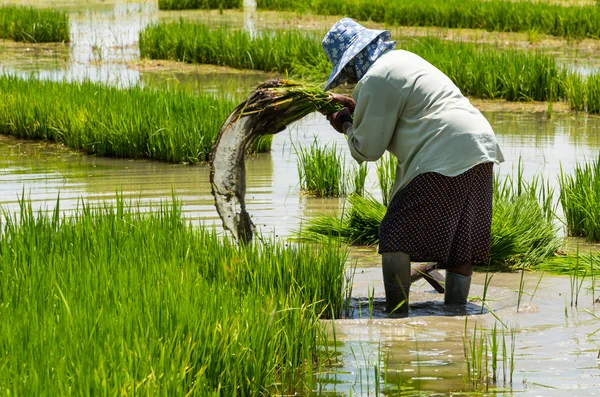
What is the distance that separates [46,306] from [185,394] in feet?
2.57

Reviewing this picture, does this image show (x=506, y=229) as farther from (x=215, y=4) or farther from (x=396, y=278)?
(x=215, y=4)

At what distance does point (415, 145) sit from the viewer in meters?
3.97

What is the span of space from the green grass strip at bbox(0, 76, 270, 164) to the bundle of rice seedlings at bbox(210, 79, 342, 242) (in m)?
3.42

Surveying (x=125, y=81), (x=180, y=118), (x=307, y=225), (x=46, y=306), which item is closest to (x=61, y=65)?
(x=125, y=81)

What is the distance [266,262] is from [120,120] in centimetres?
453

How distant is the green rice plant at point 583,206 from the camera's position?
5535mm

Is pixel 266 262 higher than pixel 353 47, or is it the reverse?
pixel 353 47

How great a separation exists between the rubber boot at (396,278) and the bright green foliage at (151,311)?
205mm

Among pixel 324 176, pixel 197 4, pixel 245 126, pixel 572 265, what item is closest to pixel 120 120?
pixel 324 176

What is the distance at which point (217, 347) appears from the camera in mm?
2996

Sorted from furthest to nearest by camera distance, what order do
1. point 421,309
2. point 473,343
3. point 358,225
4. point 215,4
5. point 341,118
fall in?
point 215,4, point 358,225, point 421,309, point 341,118, point 473,343

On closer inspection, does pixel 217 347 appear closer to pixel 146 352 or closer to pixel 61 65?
pixel 146 352

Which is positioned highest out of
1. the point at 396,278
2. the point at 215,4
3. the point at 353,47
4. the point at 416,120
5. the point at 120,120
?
the point at 215,4

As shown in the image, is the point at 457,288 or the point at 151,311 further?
the point at 457,288
